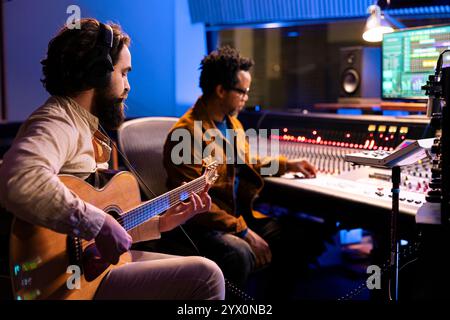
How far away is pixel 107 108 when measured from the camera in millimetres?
1815

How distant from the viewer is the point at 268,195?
111 inches

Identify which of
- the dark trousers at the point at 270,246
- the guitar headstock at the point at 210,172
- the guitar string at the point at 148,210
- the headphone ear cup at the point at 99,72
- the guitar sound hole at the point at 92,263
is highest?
the headphone ear cup at the point at 99,72

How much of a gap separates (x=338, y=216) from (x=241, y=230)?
468 millimetres

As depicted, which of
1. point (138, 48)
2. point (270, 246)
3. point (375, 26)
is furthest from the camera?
point (138, 48)

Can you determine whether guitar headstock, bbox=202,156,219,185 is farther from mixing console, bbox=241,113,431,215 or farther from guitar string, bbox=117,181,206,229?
mixing console, bbox=241,113,431,215

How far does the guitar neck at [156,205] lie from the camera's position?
175cm

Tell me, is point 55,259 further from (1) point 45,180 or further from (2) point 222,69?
(2) point 222,69

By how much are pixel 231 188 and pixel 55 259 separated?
1.22 meters

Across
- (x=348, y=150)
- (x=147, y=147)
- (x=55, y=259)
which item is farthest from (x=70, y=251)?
(x=348, y=150)

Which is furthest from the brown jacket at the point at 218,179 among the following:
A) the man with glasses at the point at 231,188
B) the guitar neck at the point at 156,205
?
the guitar neck at the point at 156,205

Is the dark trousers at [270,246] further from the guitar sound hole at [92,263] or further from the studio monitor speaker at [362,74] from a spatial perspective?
the studio monitor speaker at [362,74]

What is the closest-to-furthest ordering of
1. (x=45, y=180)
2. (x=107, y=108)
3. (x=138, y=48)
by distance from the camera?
(x=45, y=180)
(x=107, y=108)
(x=138, y=48)

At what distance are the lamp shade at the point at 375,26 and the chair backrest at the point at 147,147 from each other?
4.06ft

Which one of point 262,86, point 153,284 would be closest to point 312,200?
point 153,284
